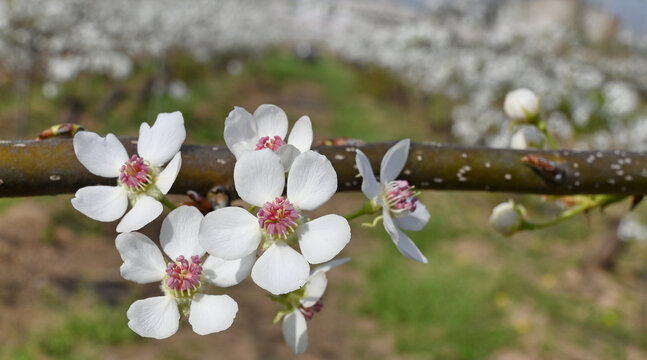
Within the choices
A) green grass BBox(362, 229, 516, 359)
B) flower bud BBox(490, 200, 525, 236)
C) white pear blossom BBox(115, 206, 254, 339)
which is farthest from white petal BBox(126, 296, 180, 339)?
green grass BBox(362, 229, 516, 359)

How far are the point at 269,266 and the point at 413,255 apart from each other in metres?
0.16

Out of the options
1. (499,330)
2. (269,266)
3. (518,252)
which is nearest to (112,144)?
(269,266)

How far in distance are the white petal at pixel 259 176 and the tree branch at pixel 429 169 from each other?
10cm

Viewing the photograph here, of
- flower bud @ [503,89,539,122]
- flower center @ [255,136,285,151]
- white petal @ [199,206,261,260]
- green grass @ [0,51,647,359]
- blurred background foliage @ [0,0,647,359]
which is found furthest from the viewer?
blurred background foliage @ [0,0,647,359]

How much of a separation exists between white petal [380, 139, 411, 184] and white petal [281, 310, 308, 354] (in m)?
0.22

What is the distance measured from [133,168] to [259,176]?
0.55ft

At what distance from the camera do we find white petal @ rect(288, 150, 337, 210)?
0.50m

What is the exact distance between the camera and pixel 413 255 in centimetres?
56

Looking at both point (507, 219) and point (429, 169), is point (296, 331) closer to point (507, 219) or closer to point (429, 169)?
point (429, 169)

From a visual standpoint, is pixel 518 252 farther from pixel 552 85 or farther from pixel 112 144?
pixel 112 144

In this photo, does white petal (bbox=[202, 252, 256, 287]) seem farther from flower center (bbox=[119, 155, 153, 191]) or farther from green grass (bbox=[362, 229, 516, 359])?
green grass (bbox=[362, 229, 516, 359])

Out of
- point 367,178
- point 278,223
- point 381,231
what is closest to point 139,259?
point 278,223

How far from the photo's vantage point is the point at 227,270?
21.9 inches

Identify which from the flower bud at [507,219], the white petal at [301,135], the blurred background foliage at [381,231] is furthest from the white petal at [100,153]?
the blurred background foliage at [381,231]
